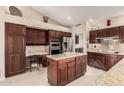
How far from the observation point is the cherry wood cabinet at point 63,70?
9.23 feet

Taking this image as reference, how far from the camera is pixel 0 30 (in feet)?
11.3

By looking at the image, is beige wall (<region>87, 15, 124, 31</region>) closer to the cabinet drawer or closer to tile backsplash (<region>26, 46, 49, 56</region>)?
tile backsplash (<region>26, 46, 49, 56</region>)

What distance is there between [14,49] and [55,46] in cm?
226

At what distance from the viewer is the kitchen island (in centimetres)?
281

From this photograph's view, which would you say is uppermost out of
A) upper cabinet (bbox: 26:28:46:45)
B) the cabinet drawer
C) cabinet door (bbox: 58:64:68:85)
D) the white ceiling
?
the white ceiling

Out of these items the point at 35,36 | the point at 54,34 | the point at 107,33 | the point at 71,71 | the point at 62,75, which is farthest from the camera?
the point at 54,34

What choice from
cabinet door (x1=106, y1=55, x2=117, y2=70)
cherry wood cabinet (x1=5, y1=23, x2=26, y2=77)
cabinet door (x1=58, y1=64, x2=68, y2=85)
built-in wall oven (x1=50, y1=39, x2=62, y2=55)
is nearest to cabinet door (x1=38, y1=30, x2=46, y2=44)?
built-in wall oven (x1=50, y1=39, x2=62, y2=55)

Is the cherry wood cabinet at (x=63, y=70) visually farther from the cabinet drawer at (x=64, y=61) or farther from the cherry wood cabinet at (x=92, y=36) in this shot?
the cherry wood cabinet at (x=92, y=36)

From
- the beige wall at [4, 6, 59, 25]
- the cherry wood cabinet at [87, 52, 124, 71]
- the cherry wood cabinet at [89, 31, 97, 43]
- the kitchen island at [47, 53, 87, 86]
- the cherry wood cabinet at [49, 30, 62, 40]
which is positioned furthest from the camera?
the cherry wood cabinet at [89, 31, 97, 43]

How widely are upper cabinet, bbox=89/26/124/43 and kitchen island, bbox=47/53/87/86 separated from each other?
2.09 meters

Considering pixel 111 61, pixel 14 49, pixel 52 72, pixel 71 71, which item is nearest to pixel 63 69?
pixel 52 72

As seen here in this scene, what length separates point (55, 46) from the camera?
18.4 ft

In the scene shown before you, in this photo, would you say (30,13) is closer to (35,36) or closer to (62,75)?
(35,36)
